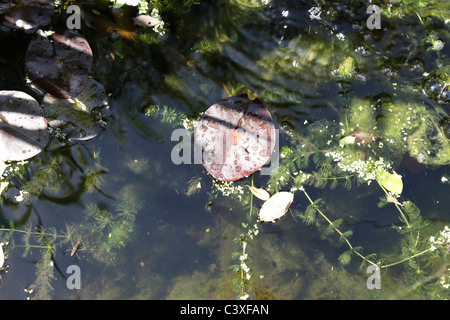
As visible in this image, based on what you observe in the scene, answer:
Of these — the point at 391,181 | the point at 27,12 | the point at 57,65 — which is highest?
the point at 27,12

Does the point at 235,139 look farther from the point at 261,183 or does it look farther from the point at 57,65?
the point at 57,65

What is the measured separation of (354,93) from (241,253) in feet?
6.14

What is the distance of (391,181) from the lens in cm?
338

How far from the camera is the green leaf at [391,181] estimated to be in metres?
3.38

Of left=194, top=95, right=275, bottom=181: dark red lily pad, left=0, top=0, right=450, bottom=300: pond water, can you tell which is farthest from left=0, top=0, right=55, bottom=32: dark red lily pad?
left=194, top=95, right=275, bottom=181: dark red lily pad

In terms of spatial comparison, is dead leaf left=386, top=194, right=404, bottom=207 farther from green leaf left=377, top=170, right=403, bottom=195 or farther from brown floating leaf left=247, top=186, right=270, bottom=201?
brown floating leaf left=247, top=186, right=270, bottom=201

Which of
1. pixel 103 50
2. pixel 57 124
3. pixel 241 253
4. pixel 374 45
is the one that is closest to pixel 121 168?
pixel 57 124

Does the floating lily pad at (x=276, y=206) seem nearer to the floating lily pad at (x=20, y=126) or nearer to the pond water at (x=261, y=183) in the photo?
the pond water at (x=261, y=183)

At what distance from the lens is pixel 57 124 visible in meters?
3.34

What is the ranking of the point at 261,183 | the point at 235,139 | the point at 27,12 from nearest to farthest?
the point at 235,139
the point at 27,12
the point at 261,183

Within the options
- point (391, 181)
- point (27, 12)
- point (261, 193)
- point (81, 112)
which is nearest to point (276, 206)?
point (261, 193)

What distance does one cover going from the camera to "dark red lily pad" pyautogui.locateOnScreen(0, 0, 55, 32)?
333 cm

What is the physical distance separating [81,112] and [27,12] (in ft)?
3.37

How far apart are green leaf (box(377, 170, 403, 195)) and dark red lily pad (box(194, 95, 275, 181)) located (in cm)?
110
